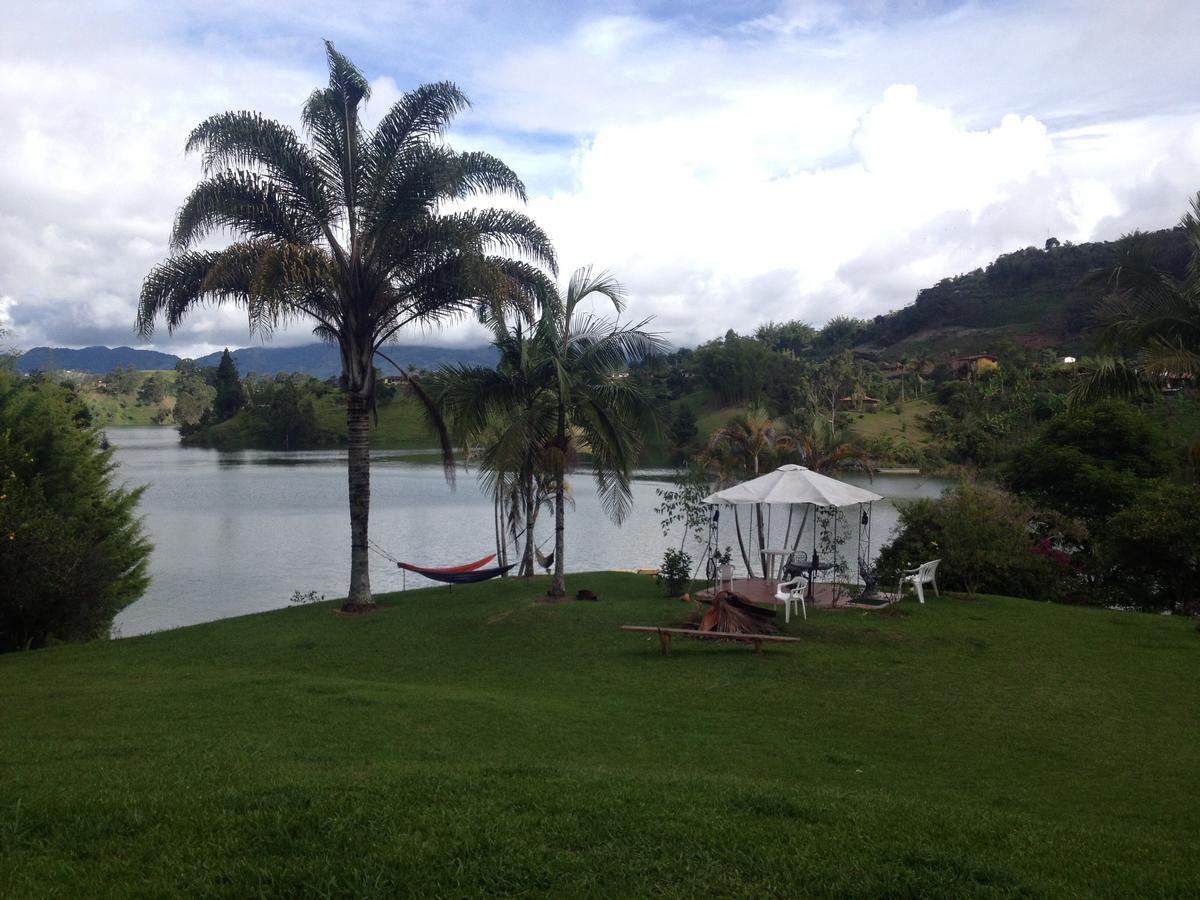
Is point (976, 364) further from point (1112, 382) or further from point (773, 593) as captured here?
point (1112, 382)

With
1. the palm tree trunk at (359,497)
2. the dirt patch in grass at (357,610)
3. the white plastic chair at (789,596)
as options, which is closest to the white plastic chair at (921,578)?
the white plastic chair at (789,596)

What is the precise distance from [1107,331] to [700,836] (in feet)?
33.6

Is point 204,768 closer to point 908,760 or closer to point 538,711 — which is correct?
point 538,711

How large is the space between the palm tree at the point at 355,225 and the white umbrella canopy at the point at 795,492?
4.62 meters

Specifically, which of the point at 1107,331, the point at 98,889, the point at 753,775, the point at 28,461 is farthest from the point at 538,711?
the point at 28,461

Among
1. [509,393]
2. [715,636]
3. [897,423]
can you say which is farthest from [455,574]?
[897,423]

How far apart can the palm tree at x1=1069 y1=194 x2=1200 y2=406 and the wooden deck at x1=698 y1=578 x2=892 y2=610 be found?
14.4ft

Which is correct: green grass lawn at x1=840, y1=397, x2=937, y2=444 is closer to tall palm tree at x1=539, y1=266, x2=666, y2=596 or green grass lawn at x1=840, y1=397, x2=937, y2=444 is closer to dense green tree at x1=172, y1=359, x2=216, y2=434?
tall palm tree at x1=539, y1=266, x2=666, y2=596

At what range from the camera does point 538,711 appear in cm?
796

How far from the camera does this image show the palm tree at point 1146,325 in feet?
36.0

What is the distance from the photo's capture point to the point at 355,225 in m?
15.1

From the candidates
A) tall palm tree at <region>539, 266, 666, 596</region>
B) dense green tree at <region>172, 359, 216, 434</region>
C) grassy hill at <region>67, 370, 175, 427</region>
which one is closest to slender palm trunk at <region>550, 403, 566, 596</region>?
tall palm tree at <region>539, 266, 666, 596</region>

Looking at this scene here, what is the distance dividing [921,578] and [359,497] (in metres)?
8.80

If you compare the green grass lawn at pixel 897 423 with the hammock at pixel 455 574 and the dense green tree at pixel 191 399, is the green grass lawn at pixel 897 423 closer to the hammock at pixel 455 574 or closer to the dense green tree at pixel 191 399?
the hammock at pixel 455 574
